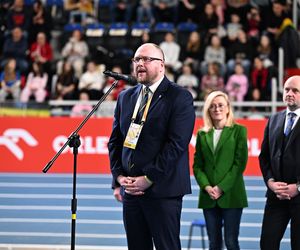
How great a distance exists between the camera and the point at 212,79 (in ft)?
52.6

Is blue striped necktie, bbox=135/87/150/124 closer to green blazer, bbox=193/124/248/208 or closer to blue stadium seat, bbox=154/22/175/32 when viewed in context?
green blazer, bbox=193/124/248/208

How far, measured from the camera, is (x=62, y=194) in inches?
462

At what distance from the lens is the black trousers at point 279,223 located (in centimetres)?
623

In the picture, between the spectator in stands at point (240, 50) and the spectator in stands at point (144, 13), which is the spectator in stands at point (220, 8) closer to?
the spectator in stands at point (240, 50)

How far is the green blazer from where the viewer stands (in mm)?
6938

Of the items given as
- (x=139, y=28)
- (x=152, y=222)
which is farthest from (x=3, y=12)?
(x=152, y=222)

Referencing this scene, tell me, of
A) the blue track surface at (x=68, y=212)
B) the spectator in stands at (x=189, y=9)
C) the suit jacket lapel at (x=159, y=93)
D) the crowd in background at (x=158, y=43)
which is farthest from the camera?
the spectator in stands at (x=189, y=9)

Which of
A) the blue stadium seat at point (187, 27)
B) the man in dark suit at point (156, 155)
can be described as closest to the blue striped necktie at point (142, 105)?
the man in dark suit at point (156, 155)

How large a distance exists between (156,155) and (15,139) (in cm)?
792

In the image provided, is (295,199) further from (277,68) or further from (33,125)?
(277,68)

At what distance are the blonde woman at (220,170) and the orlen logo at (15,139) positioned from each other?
22.2ft

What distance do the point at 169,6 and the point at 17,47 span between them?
11.8 feet

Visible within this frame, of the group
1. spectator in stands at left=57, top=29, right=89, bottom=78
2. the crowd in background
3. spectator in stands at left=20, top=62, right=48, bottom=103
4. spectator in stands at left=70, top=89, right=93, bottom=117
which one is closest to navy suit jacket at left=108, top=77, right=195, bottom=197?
spectator in stands at left=70, top=89, right=93, bottom=117

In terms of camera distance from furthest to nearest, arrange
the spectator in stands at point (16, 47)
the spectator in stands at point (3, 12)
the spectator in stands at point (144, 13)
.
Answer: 1. the spectator in stands at point (3, 12)
2. the spectator in stands at point (144, 13)
3. the spectator in stands at point (16, 47)
